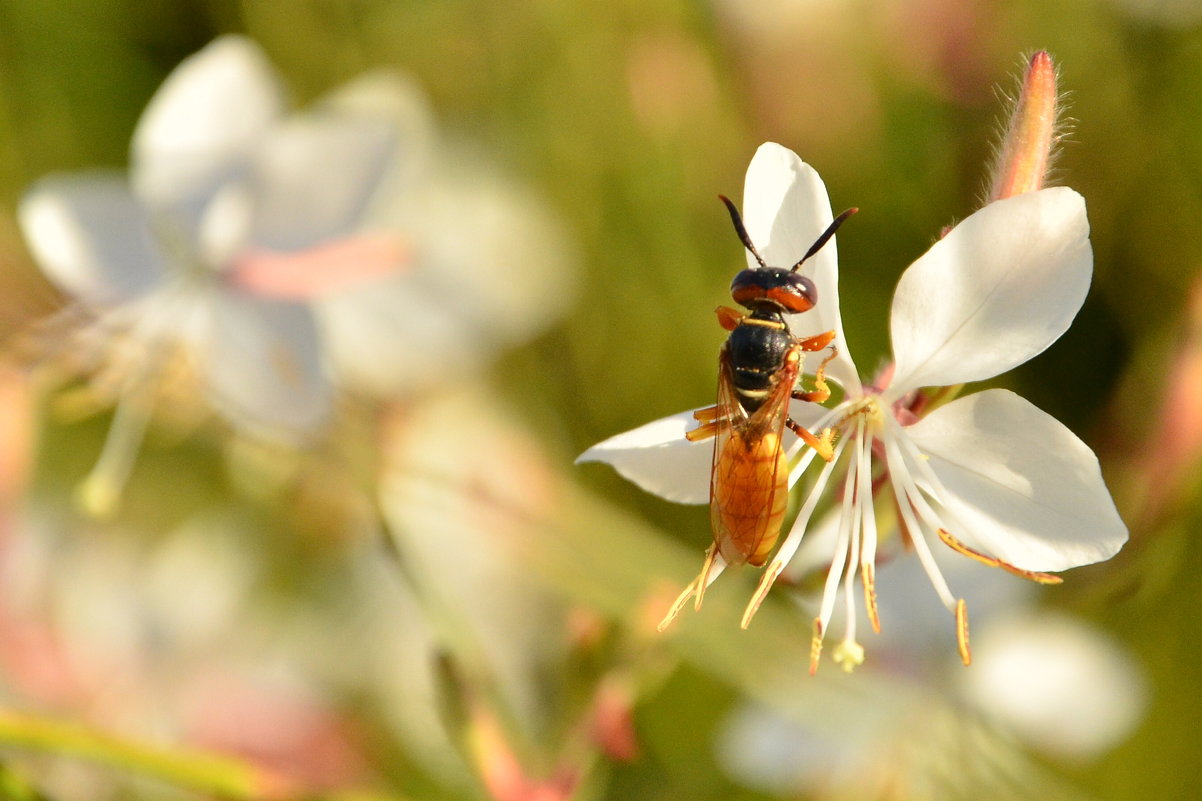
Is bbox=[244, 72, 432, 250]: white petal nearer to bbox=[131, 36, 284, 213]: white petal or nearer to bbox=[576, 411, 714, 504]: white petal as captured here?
bbox=[131, 36, 284, 213]: white petal

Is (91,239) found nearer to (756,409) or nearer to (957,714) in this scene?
(756,409)

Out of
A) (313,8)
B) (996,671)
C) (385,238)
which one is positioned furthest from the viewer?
(313,8)

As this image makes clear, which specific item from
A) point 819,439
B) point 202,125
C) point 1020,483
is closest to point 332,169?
point 202,125

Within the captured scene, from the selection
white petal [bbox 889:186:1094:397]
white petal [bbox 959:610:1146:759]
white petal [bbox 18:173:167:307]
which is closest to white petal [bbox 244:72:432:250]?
white petal [bbox 18:173:167:307]

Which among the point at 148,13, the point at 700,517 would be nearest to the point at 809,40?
the point at 700,517

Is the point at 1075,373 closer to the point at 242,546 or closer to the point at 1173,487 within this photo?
the point at 1173,487

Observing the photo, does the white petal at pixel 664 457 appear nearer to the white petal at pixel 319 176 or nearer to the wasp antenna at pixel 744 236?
the wasp antenna at pixel 744 236
